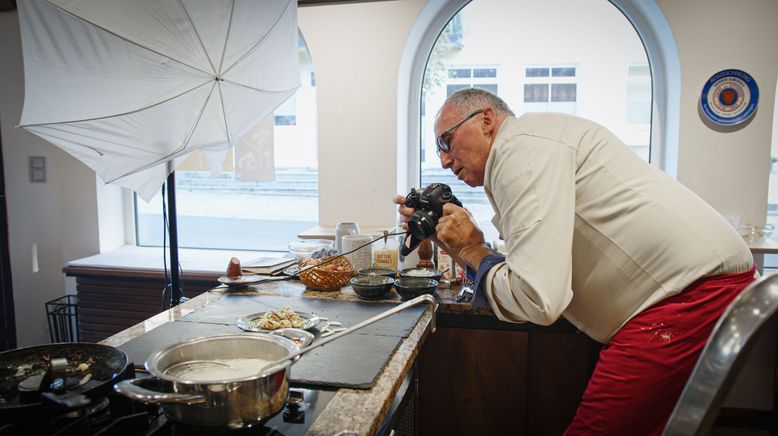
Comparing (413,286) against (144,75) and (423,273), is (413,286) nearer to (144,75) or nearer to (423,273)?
(423,273)

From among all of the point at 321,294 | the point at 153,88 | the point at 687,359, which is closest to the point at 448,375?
the point at 321,294

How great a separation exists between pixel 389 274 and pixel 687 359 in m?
1.12

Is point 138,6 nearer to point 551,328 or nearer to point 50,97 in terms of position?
point 50,97

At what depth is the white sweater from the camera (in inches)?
47.3

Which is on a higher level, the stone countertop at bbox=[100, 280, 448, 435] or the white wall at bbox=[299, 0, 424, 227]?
the white wall at bbox=[299, 0, 424, 227]

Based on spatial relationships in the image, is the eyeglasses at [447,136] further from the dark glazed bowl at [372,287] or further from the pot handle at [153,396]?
the pot handle at [153,396]

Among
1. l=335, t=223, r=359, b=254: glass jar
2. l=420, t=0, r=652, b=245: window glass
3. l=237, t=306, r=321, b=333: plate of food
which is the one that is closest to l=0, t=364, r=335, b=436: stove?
l=237, t=306, r=321, b=333: plate of food

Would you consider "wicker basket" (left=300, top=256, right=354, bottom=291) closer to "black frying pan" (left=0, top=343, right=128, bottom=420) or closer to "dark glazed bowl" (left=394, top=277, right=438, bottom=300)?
"dark glazed bowl" (left=394, top=277, right=438, bottom=300)

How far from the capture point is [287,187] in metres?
3.43

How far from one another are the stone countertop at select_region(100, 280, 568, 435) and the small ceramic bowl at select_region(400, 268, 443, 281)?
0.22ft

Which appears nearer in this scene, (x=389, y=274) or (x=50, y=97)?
(x=50, y=97)

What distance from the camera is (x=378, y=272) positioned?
2180mm

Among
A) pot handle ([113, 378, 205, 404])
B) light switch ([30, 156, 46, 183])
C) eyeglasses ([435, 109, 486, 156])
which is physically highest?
eyeglasses ([435, 109, 486, 156])

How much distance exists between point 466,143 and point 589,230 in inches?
15.4
